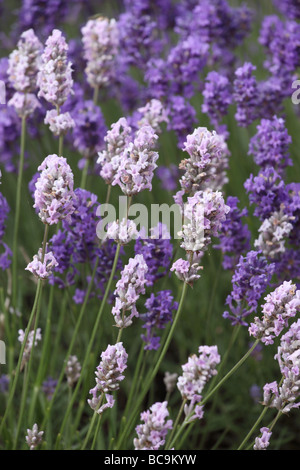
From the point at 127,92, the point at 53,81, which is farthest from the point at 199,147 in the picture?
the point at 127,92

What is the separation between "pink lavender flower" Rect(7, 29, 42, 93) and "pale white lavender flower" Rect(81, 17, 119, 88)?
29cm

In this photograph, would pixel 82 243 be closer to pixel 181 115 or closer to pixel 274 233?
pixel 274 233

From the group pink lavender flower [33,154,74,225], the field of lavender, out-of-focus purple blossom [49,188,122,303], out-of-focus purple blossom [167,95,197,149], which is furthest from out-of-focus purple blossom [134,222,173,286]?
out-of-focus purple blossom [167,95,197,149]

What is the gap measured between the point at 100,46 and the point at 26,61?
0.39m

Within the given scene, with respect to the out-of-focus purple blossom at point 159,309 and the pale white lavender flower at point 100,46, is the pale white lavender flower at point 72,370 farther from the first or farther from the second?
the pale white lavender flower at point 100,46

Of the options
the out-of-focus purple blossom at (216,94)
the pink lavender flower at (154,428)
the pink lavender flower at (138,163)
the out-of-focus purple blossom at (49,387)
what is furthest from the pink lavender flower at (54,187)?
the out-of-focus purple blossom at (49,387)

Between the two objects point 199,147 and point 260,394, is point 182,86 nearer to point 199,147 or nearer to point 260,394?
point 199,147

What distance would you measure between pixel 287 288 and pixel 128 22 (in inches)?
63.7

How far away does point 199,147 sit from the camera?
4.56 feet

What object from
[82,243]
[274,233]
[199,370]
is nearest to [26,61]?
[82,243]

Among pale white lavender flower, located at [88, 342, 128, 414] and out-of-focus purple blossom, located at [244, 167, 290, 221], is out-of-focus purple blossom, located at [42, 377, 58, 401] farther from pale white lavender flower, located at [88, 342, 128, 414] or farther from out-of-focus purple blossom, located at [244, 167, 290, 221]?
out-of-focus purple blossom, located at [244, 167, 290, 221]

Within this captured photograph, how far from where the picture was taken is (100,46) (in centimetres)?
214

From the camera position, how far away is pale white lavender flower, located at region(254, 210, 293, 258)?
165 cm

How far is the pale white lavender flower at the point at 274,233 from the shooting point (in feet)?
5.40
